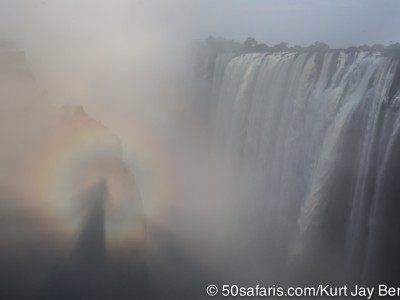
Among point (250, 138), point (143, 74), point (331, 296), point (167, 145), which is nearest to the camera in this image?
point (331, 296)

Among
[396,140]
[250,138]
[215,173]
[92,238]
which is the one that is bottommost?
[215,173]

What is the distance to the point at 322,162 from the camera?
11.8 m

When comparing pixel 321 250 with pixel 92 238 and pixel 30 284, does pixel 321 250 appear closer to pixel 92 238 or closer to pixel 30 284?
pixel 92 238

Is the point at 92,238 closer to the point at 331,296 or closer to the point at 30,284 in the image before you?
the point at 30,284

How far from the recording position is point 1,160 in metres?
7.06

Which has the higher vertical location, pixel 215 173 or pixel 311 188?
pixel 311 188

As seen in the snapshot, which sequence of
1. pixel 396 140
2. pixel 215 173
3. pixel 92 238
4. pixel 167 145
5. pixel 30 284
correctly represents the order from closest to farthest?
pixel 30 284 → pixel 92 238 → pixel 396 140 → pixel 215 173 → pixel 167 145

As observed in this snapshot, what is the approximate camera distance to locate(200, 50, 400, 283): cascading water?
31.0 feet

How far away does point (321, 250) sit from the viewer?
11594 mm

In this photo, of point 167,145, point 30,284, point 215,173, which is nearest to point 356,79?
point 30,284

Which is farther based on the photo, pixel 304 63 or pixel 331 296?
pixel 304 63

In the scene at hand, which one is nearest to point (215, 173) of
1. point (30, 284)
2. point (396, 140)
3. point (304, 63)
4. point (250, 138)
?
point (250, 138)

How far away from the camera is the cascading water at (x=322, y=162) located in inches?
372

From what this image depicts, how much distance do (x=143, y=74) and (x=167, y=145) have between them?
216 inches
